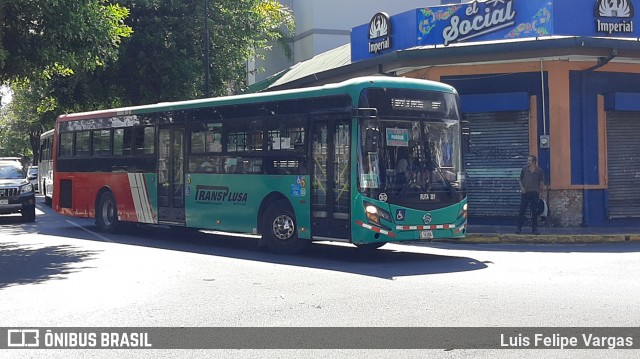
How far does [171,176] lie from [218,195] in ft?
5.89

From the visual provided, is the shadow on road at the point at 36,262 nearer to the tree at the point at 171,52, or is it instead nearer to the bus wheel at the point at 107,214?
the bus wheel at the point at 107,214

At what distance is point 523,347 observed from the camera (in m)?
6.84

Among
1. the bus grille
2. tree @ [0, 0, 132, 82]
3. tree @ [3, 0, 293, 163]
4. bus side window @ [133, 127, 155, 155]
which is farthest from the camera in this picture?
tree @ [3, 0, 293, 163]

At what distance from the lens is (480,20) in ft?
66.0

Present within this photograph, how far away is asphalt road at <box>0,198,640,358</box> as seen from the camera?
7961 mm

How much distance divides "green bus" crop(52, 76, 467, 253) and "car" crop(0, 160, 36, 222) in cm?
628

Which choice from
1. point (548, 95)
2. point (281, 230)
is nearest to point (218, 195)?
point (281, 230)

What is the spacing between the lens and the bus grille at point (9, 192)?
71.5 ft

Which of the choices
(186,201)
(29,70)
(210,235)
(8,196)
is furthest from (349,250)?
(8,196)

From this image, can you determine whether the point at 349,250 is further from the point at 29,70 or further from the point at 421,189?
the point at 29,70

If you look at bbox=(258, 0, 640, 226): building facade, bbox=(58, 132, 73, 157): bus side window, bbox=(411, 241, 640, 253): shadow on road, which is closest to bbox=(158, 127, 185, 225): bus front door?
bbox=(58, 132, 73, 157): bus side window

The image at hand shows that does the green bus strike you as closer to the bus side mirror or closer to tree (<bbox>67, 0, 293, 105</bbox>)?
the bus side mirror

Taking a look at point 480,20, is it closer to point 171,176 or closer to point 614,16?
point 614,16

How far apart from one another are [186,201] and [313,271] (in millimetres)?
5379
